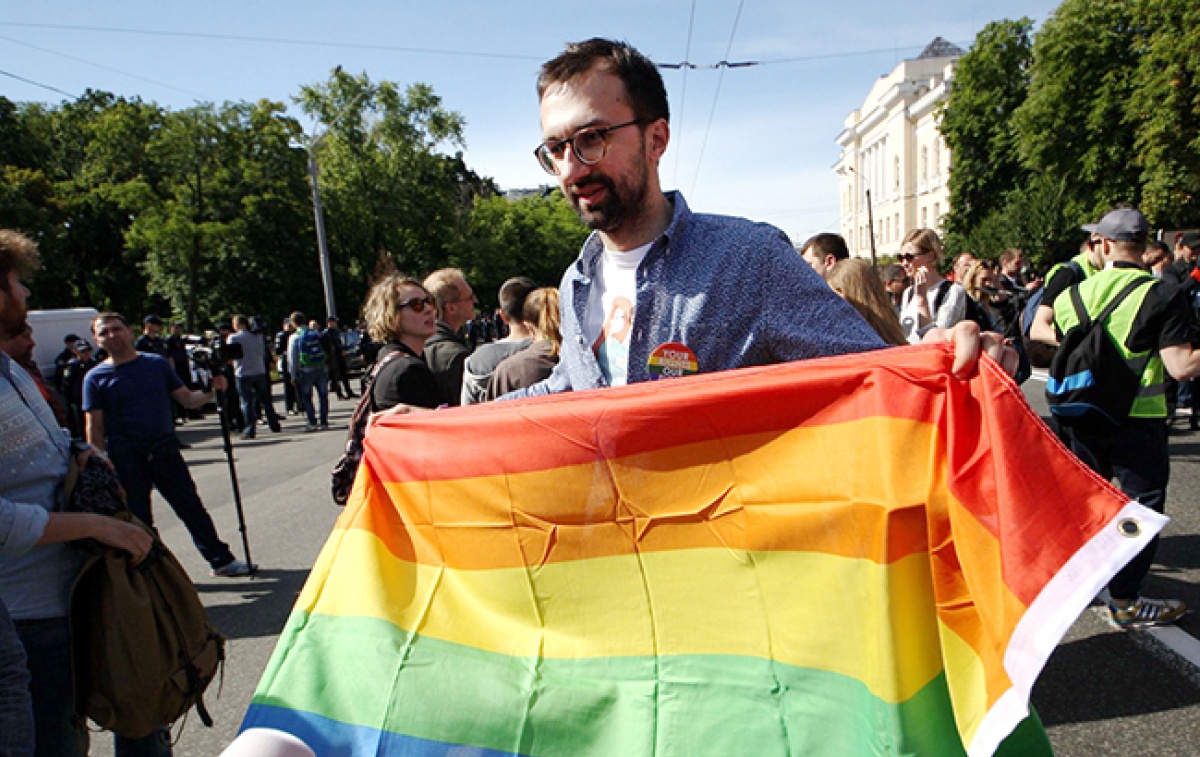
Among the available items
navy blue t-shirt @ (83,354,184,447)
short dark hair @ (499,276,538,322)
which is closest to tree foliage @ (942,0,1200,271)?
short dark hair @ (499,276,538,322)

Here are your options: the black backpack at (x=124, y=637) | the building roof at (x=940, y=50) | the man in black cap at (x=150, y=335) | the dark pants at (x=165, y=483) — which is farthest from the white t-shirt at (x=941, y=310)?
the building roof at (x=940, y=50)

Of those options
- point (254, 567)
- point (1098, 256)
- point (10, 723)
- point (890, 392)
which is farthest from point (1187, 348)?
point (254, 567)

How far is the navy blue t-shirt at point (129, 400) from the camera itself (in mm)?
5539

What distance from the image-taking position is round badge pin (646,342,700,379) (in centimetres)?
191

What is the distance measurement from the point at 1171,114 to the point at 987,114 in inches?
821

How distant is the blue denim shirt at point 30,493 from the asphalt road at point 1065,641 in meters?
1.52

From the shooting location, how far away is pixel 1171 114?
26500 mm

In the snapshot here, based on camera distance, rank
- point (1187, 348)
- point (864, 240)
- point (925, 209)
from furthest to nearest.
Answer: point (864, 240) → point (925, 209) → point (1187, 348)

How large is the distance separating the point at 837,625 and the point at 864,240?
106154 millimetres

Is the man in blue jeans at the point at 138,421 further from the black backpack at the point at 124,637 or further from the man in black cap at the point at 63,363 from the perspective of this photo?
the man in black cap at the point at 63,363

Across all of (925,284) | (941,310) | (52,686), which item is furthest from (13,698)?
(925,284)

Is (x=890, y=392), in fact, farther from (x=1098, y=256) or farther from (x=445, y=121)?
(x=445, y=121)

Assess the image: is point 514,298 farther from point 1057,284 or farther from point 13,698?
point 13,698

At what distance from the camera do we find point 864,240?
101375 millimetres
